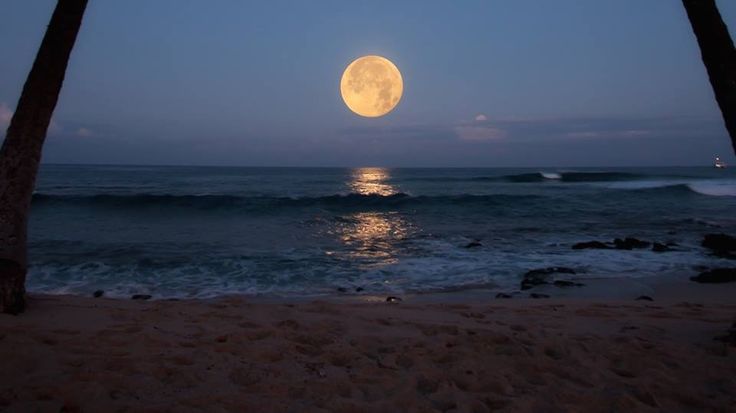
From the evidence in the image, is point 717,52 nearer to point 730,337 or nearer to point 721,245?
point 730,337

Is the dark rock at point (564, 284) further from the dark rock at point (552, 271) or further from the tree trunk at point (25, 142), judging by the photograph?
the tree trunk at point (25, 142)

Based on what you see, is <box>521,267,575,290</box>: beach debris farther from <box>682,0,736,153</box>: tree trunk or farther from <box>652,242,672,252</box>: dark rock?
<box>682,0,736,153</box>: tree trunk

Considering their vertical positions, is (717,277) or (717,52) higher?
(717,52)

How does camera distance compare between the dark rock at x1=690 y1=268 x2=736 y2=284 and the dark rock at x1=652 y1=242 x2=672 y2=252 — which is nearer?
the dark rock at x1=690 y1=268 x2=736 y2=284

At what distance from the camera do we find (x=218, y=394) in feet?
11.0

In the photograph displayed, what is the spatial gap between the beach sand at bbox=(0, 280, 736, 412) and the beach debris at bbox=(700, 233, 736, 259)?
22.8 feet

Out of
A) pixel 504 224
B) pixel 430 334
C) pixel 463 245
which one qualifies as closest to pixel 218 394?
pixel 430 334

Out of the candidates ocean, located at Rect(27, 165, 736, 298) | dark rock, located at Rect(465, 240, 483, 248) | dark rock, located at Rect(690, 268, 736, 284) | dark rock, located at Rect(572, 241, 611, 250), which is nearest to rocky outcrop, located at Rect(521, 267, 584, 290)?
ocean, located at Rect(27, 165, 736, 298)

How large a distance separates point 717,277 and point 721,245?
4721 mm

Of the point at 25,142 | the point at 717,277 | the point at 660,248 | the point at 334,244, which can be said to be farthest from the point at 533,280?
the point at 25,142

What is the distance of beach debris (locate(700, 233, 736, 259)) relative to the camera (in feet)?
37.7

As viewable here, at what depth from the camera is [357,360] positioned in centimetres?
413

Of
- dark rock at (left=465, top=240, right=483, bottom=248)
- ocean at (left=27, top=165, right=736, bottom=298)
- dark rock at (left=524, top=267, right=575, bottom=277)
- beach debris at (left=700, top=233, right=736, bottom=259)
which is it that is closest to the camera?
ocean at (left=27, top=165, right=736, bottom=298)

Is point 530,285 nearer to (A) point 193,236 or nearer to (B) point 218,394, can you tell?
(B) point 218,394
